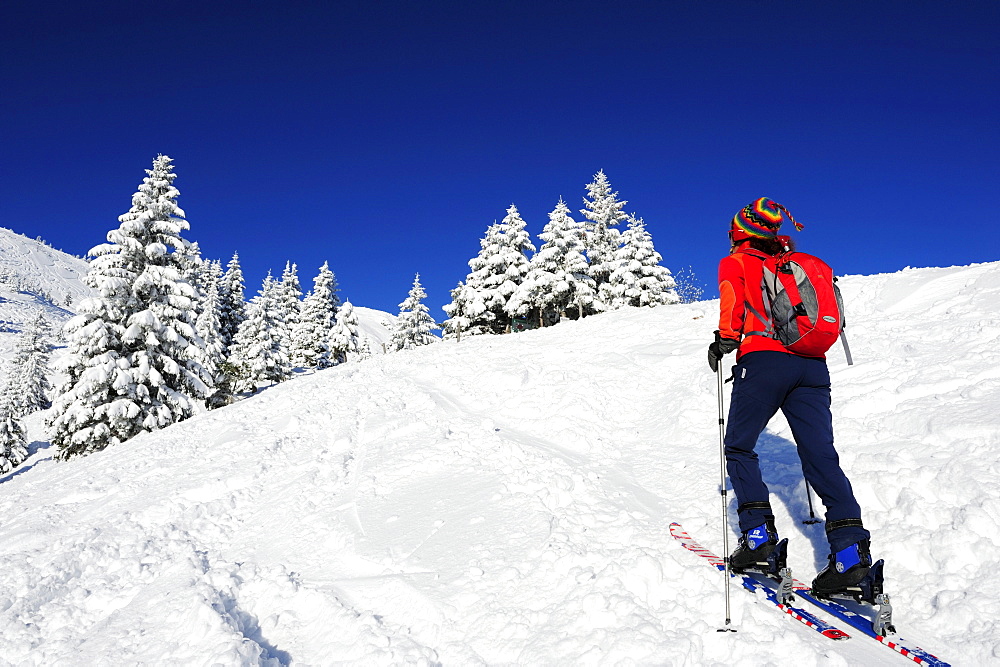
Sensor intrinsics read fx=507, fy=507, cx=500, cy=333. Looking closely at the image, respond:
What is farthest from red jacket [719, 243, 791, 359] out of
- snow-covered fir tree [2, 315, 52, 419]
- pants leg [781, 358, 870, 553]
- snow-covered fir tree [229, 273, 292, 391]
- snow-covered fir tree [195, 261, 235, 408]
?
snow-covered fir tree [2, 315, 52, 419]

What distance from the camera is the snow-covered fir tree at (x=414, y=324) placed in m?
47.9

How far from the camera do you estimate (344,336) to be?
156ft

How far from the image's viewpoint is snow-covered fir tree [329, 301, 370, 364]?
47.4 m

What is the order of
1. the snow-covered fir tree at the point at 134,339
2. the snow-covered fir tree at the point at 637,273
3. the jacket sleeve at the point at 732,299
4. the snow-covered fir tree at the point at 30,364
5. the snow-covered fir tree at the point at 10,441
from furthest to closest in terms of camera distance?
the snow-covered fir tree at the point at 30,364 < the snow-covered fir tree at the point at 10,441 < the snow-covered fir tree at the point at 637,273 < the snow-covered fir tree at the point at 134,339 < the jacket sleeve at the point at 732,299

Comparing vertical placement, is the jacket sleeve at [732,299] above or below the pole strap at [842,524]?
above

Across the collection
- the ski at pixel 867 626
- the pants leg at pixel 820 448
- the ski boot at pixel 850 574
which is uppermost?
the pants leg at pixel 820 448

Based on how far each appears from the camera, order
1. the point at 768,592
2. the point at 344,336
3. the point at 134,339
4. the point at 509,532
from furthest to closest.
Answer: the point at 344,336 → the point at 134,339 → the point at 509,532 → the point at 768,592

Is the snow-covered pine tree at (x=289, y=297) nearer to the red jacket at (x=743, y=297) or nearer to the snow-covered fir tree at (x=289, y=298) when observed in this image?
the snow-covered fir tree at (x=289, y=298)

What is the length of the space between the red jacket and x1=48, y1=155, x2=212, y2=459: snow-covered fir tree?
772 inches

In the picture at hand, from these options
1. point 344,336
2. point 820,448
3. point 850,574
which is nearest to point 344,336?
point 344,336

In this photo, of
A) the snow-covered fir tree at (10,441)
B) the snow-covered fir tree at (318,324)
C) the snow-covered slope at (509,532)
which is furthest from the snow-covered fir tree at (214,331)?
the snow-covered fir tree at (10,441)

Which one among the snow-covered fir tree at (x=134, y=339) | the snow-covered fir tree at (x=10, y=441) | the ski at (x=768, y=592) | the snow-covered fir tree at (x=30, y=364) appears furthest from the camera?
the snow-covered fir tree at (x=30, y=364)

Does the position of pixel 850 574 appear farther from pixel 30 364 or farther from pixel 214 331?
pixel 30 364

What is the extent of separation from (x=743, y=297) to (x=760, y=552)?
5.86ft
